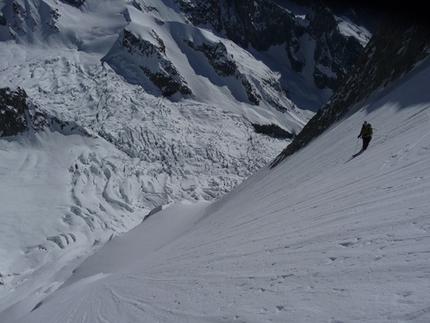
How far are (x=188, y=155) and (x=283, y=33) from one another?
6146 centimetres

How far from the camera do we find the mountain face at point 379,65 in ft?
54.5

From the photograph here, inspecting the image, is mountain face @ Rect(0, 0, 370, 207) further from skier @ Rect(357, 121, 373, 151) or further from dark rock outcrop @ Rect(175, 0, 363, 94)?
skier @ Rect(357, 121, 373, 151)

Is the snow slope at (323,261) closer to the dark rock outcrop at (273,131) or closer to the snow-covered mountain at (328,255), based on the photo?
the snow-covered mountain at (328,255)

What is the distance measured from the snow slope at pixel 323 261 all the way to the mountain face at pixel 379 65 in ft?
16.9

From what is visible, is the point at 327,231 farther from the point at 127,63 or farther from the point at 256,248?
the point at 127,63

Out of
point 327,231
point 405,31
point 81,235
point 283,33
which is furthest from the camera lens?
point 283,33

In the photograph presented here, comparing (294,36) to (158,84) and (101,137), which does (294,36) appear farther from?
(101,137)

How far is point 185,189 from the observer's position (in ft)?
138

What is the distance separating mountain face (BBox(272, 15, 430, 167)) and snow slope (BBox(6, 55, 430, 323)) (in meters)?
5.15

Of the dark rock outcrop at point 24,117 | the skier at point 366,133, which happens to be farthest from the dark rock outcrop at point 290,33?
the skier at point 366,133

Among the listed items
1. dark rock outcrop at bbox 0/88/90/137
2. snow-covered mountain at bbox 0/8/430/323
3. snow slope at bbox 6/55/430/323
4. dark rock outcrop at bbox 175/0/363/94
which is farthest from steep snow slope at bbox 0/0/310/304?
dark rock outcrop at bbox 175/0/363/94

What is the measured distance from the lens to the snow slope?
144 inches

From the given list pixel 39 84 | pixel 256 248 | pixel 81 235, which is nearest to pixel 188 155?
pixel 81 235

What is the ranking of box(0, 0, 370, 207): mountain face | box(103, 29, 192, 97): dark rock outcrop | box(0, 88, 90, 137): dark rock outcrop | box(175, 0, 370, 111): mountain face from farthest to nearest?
box(175, 0, 370, 111): mountain face < box(103, 29, 192, 97): dark rock outcrop < box(0, 0, 370, 207): mountain face < box(0, 88, 90, 137): dark rock outcrop
